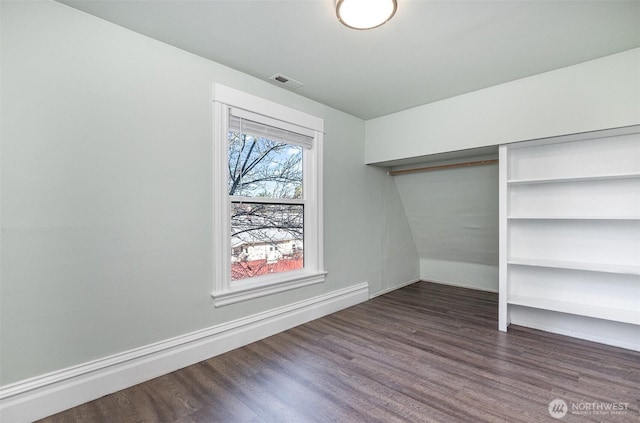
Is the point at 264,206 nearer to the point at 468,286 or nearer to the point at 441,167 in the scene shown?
the point at 441,167

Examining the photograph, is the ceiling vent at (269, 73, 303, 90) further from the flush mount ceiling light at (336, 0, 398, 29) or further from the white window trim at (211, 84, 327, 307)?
the flush mount ceiling light at (336, 0, 398, 29)

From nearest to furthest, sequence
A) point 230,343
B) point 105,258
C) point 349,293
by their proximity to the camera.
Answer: point 105,258, point 230,343, point 349,293

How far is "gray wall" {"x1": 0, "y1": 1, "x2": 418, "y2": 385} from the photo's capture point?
1664 mm

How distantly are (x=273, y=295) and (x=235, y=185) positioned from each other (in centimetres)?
114

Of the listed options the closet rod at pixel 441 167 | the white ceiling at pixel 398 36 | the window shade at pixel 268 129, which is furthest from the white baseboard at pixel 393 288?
the white ceiling at pixel 398 36

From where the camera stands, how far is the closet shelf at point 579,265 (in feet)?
8.02

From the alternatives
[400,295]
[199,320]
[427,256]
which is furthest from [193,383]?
[427,256]

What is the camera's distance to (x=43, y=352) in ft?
5.68

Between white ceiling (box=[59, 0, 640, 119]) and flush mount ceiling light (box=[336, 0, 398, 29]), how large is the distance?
A: 0.30 feet

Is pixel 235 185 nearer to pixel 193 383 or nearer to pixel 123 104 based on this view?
pixel 123 104

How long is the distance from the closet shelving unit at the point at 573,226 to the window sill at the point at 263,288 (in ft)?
6.49

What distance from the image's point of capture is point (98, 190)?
75.5 inches

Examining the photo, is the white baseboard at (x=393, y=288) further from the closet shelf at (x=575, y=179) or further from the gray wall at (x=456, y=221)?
the closet shelf at (x=575, y=179)


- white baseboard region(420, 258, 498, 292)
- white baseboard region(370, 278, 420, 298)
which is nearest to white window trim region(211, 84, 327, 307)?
white baseboard region(370, 278, 420, 298)
